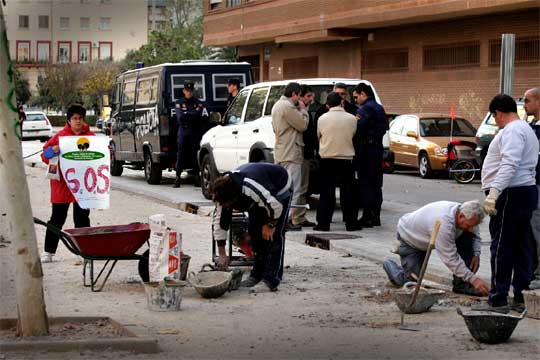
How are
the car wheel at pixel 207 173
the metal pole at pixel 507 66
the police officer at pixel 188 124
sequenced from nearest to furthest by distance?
the metal pole at pixel 507 66, the car wheel at pixel 207 173, the police officer at pixel 188 124

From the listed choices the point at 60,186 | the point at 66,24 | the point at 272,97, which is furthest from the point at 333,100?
the point at 66,24

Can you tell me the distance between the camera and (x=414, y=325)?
356 inches

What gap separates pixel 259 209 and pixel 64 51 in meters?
3.01

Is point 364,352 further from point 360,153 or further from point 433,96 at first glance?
point 433,96

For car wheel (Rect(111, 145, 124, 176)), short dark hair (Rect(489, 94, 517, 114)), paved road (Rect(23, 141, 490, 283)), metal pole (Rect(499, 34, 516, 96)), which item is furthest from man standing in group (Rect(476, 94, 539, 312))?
car wheel (Rect(111, 145, 124, 176))

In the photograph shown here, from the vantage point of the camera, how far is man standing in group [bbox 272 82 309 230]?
602 inches

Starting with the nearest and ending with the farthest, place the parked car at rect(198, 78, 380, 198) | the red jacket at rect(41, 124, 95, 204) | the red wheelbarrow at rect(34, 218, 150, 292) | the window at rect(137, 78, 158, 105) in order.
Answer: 1. the red wheelbarrow at rect(34, 218, 150, 292)
2. the red jacket at rect(41, 124, 95, 204)
3. the parked car at rect(198, 78, 380, 198)
4. the window at rect(137, 78, 158, 105)

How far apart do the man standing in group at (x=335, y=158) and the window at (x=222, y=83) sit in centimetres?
784

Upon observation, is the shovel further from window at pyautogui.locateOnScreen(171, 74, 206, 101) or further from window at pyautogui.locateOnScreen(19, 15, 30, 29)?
window at pyautogui.locateOnScreen(171, 74, 206, 101)

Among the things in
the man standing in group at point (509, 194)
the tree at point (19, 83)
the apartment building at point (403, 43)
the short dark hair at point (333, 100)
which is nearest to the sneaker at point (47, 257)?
the tree at point (19, 83)

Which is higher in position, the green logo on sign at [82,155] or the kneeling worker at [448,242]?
the green logo on sign at [82,155]

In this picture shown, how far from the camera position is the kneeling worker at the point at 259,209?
33.6 ft

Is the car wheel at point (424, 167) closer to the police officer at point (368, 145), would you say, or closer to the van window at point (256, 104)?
the van window at point (256, 104)

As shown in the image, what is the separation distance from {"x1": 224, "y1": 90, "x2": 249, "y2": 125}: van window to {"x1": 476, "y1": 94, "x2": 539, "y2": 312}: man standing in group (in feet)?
32.9
